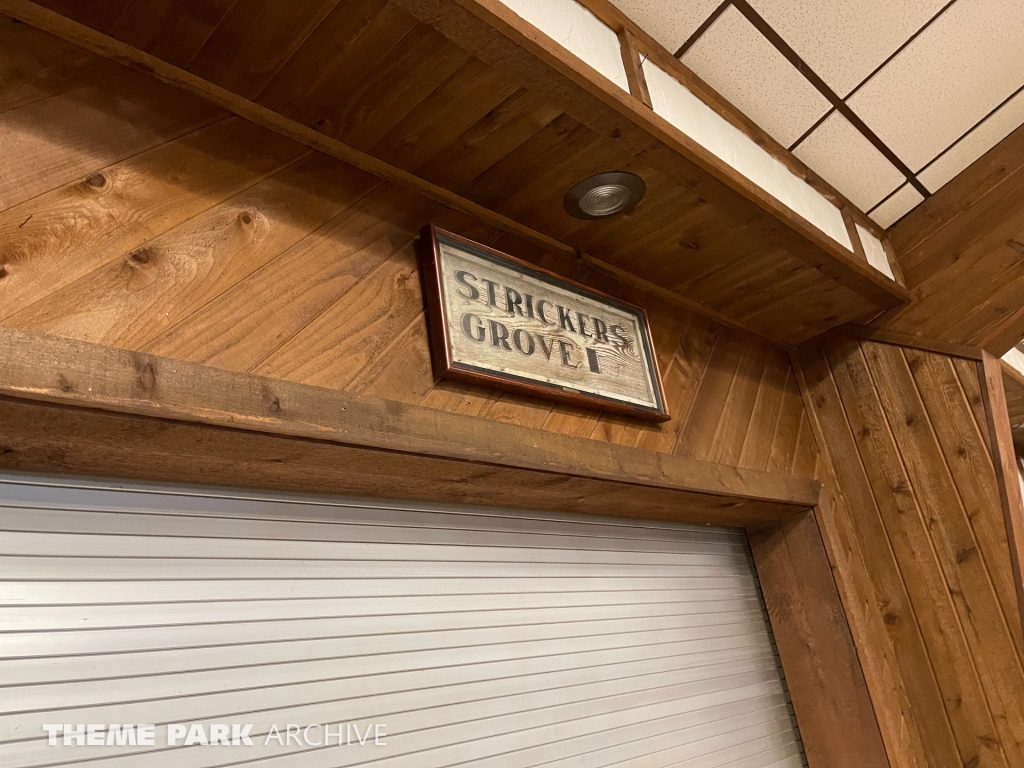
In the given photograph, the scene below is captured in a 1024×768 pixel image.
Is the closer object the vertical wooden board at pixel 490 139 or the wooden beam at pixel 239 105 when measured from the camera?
the wooden beam at pixel 239 105

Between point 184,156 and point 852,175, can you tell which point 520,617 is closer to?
point 184,156

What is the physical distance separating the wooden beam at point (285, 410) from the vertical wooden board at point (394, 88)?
0.53 meters

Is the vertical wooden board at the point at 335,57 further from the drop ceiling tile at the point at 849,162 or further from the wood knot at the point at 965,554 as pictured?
the wood knot at the point at 965,554

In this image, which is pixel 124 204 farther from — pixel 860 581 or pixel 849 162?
pixel 860 581

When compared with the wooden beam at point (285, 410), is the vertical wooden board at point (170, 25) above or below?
above

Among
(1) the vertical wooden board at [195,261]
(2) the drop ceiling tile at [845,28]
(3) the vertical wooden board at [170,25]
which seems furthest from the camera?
(2) the drop ceiling tile at [845,28]

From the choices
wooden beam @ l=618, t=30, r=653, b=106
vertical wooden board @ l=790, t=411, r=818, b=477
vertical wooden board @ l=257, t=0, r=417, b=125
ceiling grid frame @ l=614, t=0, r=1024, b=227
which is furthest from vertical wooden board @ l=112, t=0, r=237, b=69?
vertical wooden board @ l=790, t=411, r=818, b=477

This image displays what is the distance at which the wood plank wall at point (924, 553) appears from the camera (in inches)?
68.3

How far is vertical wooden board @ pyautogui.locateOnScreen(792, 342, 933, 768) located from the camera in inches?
69.9

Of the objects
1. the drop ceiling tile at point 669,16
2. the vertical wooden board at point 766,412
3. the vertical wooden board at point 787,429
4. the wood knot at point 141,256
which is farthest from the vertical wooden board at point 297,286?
the vertical wooden board at point 787,429

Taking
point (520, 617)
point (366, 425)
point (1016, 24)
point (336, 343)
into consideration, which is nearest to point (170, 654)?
point (366, 425)

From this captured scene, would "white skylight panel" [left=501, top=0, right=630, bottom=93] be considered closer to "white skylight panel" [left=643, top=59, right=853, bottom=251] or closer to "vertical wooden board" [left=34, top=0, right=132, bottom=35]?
"white skylight panel" [left=643, top=59, right=853, bottom=251]

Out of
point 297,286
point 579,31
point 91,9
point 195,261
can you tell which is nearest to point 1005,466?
point 579,31

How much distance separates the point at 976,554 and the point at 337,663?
166 centimetres
